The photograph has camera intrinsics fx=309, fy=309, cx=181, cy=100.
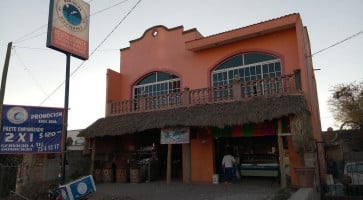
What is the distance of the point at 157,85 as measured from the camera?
55.8 feet

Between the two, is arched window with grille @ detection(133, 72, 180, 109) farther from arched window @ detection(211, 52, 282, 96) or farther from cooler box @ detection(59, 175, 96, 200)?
cooler box @ detection(59, 175, 96, 200)

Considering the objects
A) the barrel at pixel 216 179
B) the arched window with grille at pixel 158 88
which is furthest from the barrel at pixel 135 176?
the barrel at pixel 216 179

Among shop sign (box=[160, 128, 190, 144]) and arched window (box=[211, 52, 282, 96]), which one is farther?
shop sign (box=[160, 128, 190, 144])

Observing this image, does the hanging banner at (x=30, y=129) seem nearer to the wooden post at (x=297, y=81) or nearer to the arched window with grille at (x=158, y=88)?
the arched window with grille at (x=158, y=88)

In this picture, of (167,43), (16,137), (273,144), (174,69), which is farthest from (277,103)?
(16,137)

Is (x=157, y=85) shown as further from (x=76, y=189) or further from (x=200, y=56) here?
Answer: (x=76, y=189)

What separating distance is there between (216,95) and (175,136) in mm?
2641

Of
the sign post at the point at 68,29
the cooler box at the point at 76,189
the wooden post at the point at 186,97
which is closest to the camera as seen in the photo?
the cooler box at the point at 76,189

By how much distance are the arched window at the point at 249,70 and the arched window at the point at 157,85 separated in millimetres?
2294

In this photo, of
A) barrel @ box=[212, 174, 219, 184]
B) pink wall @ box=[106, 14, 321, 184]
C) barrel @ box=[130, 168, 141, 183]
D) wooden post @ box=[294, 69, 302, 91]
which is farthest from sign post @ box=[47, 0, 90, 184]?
wooden post @ box=[294, 69, 302, 91]

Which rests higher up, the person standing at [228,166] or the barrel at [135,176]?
the person standing at [228,166]

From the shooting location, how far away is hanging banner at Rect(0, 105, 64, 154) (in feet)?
28.2

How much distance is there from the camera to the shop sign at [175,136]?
13.3 meters

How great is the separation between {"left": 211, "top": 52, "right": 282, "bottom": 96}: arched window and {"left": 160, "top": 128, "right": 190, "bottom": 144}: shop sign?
307cm
